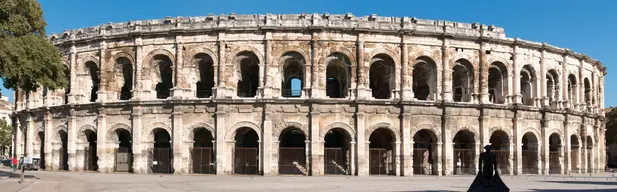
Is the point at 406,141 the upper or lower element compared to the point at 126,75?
lower

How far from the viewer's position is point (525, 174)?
28.6 meters

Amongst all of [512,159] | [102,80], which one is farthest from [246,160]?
[512,159]

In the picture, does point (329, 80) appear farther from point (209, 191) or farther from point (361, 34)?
point (209, 191)

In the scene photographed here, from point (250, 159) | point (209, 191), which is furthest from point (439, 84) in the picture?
point (209, 191)

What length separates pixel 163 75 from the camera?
97.4 feet

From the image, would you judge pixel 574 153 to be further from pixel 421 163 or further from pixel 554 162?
pixel 421 163

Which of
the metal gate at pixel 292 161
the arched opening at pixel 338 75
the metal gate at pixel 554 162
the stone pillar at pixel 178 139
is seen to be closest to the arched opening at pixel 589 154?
the metal gate at pixel 554 162

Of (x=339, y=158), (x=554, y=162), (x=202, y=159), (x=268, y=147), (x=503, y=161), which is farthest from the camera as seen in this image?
(x=554, y=162)

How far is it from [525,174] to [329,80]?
1103 cm

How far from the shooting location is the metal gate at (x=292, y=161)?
26.7m

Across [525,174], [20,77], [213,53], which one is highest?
[213,53]

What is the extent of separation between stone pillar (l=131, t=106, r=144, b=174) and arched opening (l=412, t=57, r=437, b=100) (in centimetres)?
1283

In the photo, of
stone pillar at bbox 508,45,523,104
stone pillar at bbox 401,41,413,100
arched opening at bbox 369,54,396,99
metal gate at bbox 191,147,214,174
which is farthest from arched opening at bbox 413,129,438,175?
metal gate at bbox 191,147,214,174

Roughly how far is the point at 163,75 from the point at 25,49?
10.7m
